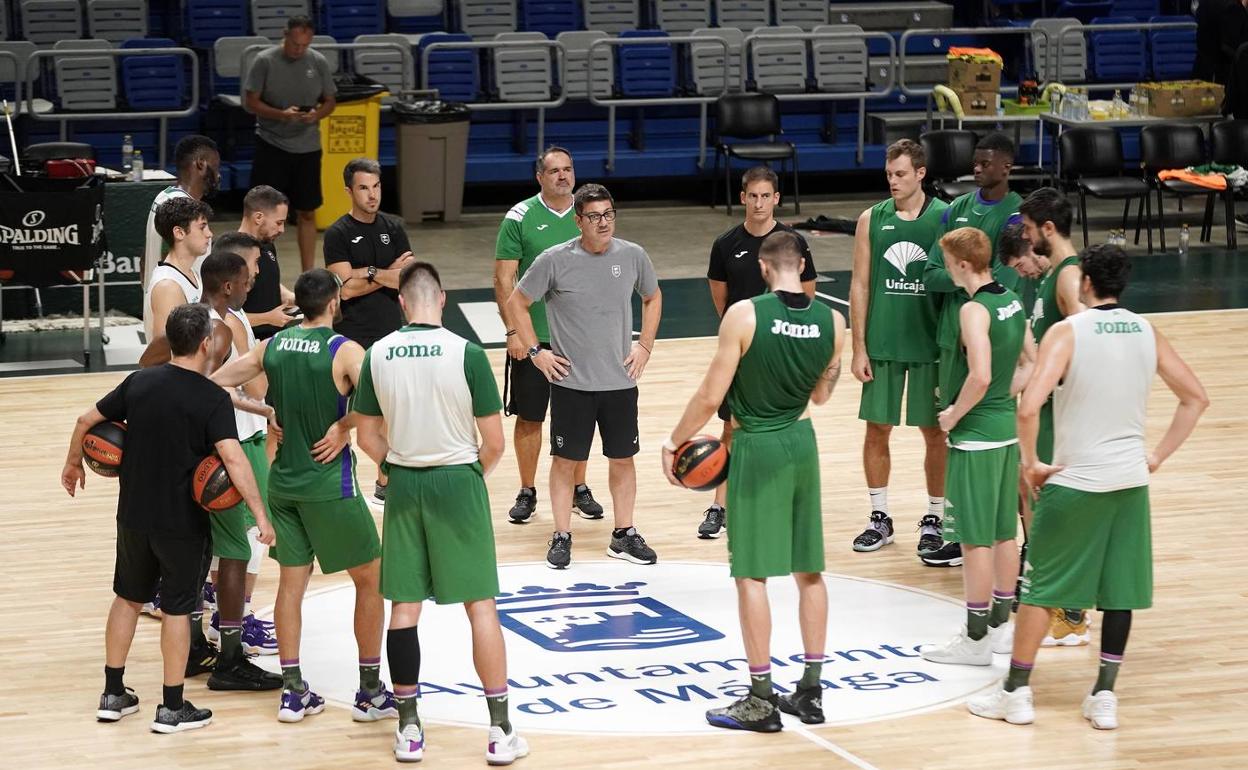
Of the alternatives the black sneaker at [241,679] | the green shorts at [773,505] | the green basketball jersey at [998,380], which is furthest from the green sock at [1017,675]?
the black sneaker at [241,679]

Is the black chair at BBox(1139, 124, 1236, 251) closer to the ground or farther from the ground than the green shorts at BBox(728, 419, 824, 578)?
farther from the ground

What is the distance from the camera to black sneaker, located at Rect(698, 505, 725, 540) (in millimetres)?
8641

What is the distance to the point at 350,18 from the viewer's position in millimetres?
18672

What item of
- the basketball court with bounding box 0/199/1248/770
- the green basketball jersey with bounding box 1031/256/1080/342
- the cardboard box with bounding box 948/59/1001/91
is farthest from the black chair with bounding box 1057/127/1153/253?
the green basketball jersey with bounding box 1031/256/1080/342

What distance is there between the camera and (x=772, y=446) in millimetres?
6164

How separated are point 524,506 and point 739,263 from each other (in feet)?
5.60

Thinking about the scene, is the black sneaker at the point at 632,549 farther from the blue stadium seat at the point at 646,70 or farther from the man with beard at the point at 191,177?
the blue stadium seat at the point at 646,70

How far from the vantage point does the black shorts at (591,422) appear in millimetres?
8180

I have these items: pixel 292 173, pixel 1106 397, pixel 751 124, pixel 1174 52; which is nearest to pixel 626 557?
pixel 1106 397

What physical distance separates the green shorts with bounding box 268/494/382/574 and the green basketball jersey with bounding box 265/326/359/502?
45mm

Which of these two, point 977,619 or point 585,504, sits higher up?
point 977,619

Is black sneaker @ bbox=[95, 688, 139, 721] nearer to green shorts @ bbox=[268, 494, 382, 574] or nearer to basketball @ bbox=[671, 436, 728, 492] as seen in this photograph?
green shorts @ bbox=[268, 494, 382, 574]

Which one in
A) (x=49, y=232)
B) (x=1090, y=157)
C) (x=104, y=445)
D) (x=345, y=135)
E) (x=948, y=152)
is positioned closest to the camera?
(x=104, y=445)

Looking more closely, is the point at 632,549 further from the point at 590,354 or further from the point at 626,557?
the point at 590,354
